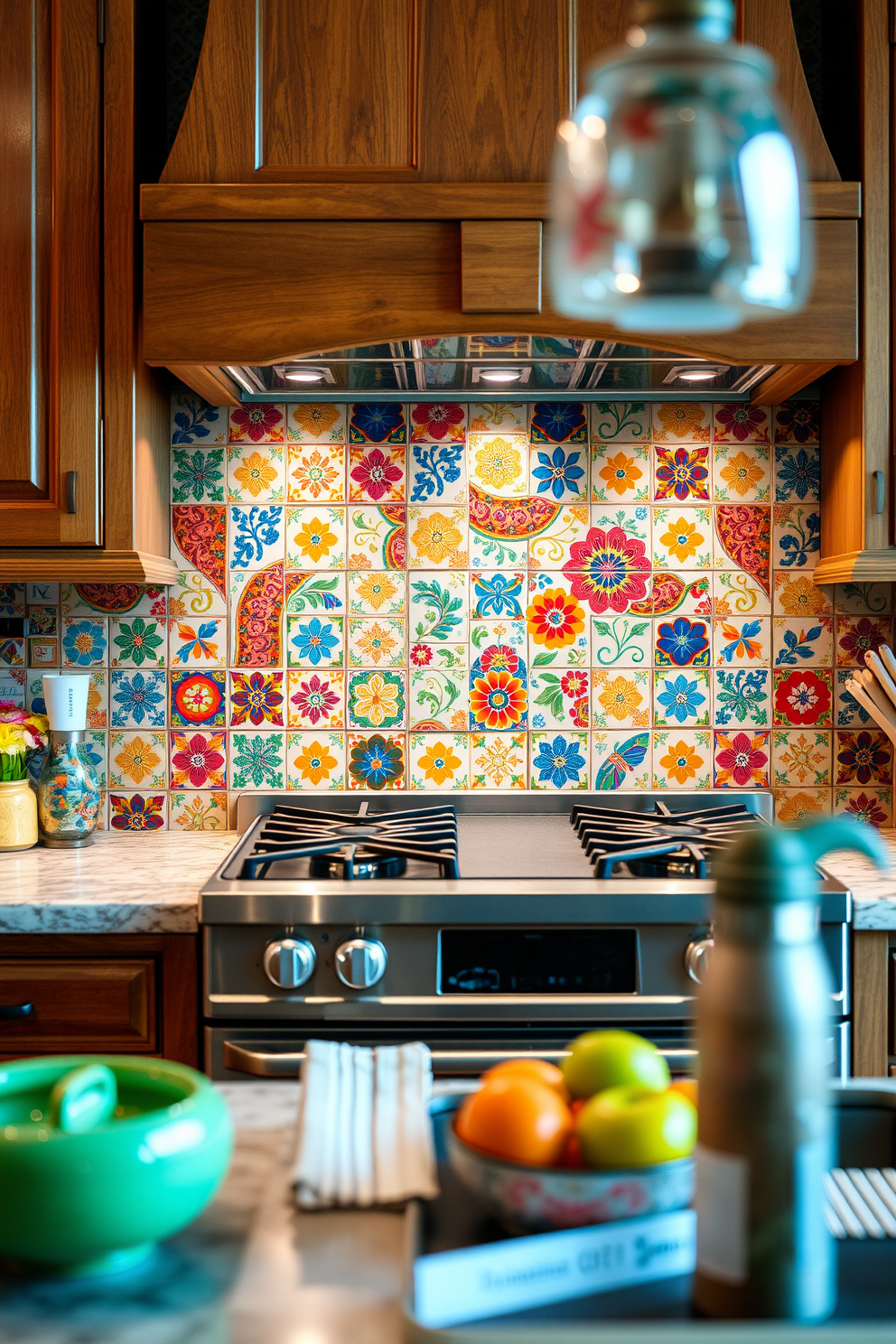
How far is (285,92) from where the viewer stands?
5.78 ft

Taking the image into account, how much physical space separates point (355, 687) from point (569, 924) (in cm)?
80

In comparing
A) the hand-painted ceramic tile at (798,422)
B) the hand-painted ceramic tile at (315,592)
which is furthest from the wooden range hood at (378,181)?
the hand-painted ceramic tile at (315,592)

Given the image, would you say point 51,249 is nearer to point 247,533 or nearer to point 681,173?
point 247,533

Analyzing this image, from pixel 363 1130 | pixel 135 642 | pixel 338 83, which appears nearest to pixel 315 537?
pixel 135 642

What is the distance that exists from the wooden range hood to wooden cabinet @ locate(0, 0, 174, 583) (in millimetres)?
113

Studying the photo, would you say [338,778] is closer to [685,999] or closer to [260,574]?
[260,574]

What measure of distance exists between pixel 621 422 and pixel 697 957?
1.12 metres

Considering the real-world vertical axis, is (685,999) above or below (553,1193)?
below

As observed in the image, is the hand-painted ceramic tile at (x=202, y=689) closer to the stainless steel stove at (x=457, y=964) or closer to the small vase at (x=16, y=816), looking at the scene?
the small vase at (x=16, y=816)

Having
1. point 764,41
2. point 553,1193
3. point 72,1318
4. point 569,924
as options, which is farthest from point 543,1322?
point 764,41

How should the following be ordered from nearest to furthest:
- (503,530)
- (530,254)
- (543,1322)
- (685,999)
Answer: (543,1322), (685,999), (530,254), (503,530)

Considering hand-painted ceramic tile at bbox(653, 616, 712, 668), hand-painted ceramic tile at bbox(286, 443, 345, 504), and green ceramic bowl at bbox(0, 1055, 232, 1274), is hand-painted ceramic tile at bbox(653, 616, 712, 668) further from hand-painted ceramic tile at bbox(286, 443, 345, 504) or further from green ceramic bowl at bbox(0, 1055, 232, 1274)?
green ceramic bowl at bbox(0, 1055, 232, 1274)

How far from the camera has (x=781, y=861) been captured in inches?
22.0

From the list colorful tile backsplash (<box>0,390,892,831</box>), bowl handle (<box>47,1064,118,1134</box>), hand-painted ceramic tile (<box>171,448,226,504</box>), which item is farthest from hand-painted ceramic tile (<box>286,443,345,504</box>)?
bowl handle (<box>47,1064,118,1134</box>)
